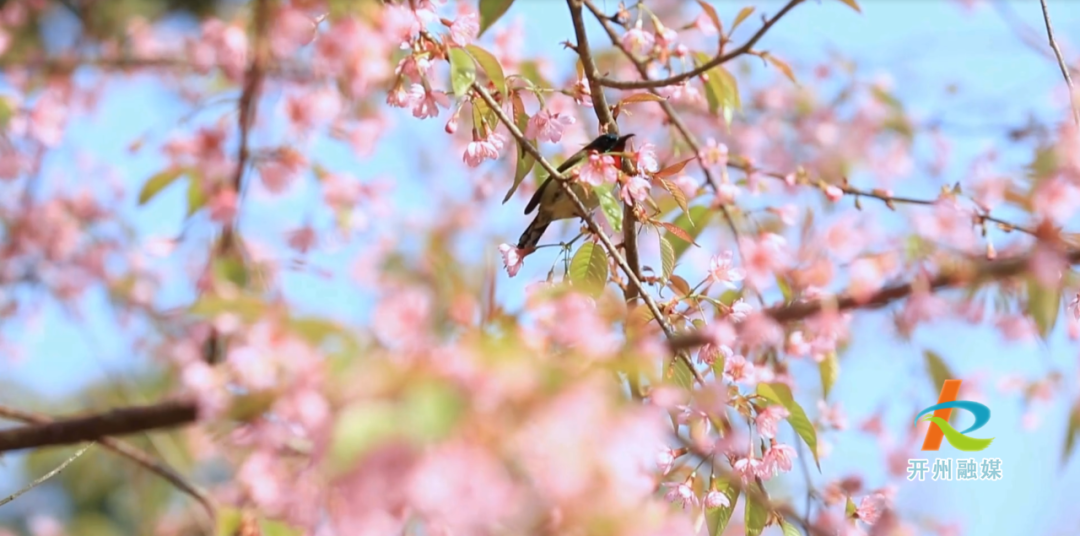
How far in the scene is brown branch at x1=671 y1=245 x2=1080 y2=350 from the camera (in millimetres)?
763

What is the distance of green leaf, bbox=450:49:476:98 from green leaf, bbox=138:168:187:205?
131 cm

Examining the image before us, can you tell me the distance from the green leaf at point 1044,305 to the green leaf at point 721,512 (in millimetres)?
531

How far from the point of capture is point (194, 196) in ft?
7.80

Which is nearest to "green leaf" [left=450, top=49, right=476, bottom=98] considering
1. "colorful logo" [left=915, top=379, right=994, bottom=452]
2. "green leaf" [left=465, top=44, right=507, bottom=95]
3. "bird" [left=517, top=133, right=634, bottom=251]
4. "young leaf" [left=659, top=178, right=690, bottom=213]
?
"green leaf" [left=465, top=44, right=507, bottom=95]

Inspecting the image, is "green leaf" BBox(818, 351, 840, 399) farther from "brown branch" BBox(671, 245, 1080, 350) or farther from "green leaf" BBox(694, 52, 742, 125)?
"brown branch" BBox(671, 245, 1080, 350)

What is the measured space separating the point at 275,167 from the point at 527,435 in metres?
1.79

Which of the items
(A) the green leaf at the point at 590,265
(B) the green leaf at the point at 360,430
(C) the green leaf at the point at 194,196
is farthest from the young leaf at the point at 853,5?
(C) the green leaf at the point at 194,196

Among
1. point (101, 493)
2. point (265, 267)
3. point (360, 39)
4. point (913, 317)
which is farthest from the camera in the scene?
point (101, 493)

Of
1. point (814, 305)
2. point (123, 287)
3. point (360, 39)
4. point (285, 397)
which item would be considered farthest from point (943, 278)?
point (123, 287)

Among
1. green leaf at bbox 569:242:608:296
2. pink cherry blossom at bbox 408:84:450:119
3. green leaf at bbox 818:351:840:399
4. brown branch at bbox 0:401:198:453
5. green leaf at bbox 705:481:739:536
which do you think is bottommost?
brown branch at bbox 0:401:198:453

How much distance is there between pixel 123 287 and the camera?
407cm

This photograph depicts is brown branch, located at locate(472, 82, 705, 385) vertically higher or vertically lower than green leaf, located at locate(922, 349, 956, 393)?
lower

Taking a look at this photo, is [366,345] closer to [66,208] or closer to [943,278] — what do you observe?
[943,278]

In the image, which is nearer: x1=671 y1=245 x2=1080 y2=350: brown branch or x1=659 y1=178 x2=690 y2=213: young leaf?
x1=671 y1=245 x2=1080 y2=350: brown branch
